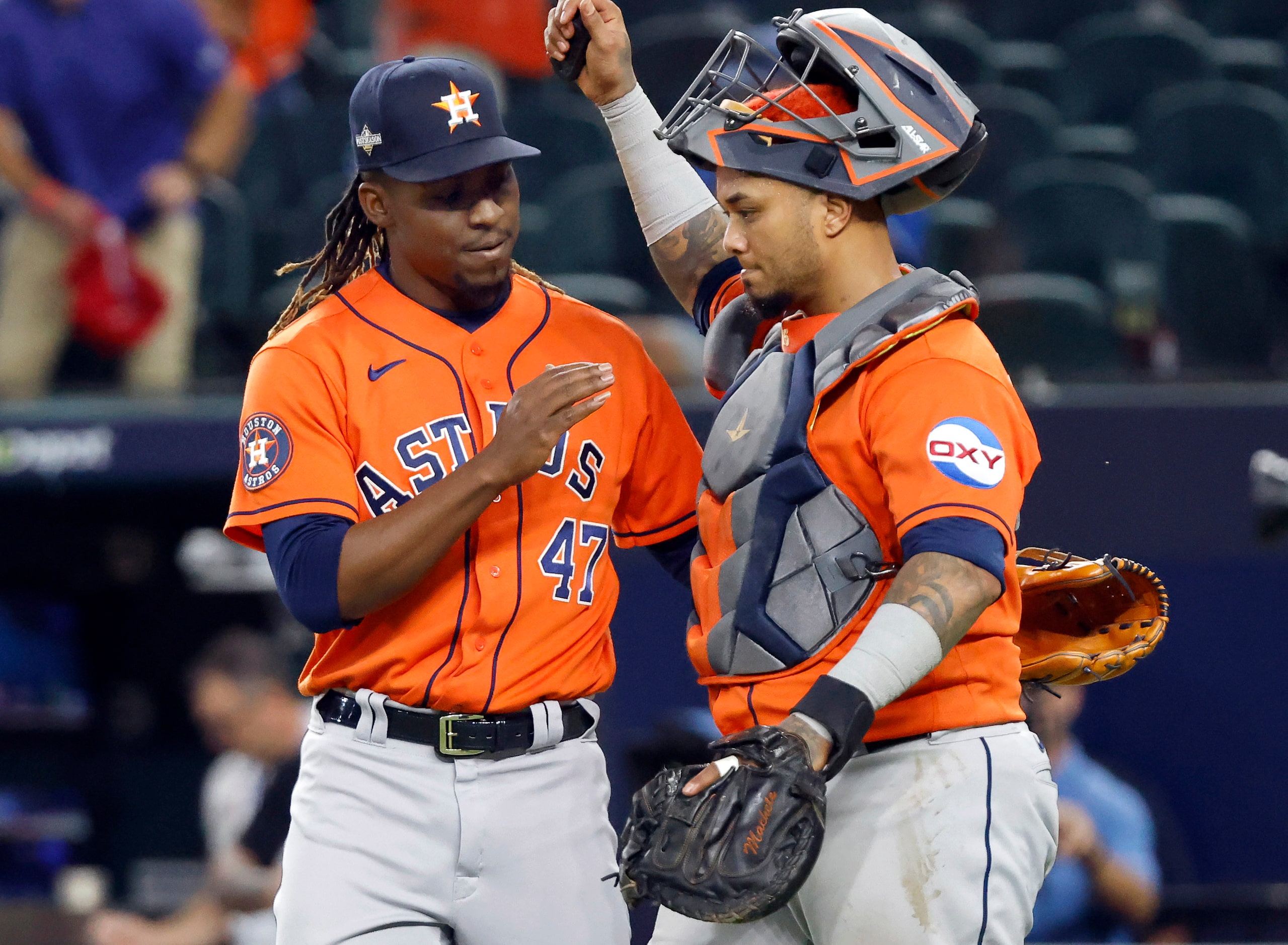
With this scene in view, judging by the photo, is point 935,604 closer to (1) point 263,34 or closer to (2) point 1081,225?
(2) point 1081,225

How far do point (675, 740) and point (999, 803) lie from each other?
6.90 feet

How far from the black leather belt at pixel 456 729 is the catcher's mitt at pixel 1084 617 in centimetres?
76

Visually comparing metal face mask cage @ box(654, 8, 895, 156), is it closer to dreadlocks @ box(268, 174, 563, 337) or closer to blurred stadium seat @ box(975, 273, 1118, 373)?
dreadlocks @ box(268, 174, 563, 337)

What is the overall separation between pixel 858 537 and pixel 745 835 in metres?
0.45

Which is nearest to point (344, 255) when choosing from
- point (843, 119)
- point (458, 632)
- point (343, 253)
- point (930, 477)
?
point (343, 253)

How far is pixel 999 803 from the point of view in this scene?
2.28m

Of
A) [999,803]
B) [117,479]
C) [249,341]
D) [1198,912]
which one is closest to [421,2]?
[249,341]

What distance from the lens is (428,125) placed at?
2.55m

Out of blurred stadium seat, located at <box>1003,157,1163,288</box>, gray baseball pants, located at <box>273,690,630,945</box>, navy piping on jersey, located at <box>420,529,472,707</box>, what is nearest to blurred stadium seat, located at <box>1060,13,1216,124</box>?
blurred stadium seat, located at <box>1003,157,1163,288</box>

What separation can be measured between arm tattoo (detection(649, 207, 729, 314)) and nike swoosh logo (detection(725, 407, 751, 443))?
54 cm

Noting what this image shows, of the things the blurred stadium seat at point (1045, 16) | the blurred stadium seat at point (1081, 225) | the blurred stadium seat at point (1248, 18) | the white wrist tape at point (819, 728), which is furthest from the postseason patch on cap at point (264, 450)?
the blurred stadium seat at point (1248, 18)

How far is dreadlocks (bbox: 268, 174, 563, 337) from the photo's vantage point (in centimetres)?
284

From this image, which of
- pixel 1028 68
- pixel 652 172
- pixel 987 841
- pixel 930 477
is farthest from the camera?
pixel 1028 68

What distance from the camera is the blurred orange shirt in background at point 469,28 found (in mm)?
6055
